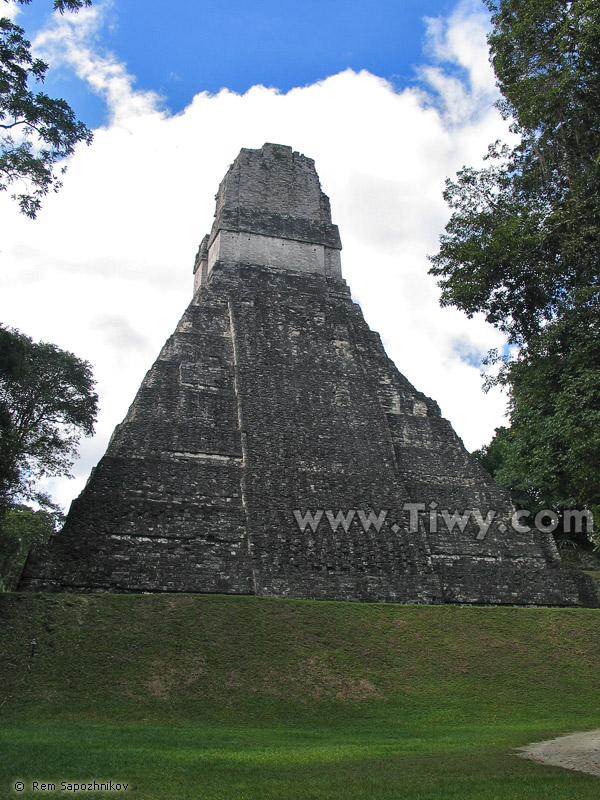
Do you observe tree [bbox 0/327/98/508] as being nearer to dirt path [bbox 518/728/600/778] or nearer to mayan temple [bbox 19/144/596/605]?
mayan temple [bbox 19/144/596/605]

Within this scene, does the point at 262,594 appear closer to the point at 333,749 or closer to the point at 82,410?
the point at 333,749

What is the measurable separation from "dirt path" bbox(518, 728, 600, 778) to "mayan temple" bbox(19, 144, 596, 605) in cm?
695

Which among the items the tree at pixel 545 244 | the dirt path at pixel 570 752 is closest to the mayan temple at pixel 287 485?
the tree at pixel 545 244

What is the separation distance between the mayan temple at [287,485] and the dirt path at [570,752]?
695 centimetres

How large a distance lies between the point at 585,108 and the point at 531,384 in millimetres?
4747

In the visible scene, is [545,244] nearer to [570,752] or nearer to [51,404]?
[570,752]

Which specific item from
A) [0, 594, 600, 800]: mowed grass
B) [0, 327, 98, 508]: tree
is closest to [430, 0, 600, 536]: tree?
[0, 594, 600, 800]: mowed grass

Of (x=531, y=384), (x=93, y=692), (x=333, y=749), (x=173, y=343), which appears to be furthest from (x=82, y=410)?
(x=333, y=749)

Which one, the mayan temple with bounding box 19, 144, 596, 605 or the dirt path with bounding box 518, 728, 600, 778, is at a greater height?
the mayan temple with bounding box 19, 144, 596, 605

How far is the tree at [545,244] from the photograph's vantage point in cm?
1128

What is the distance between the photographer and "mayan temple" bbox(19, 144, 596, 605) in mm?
14859

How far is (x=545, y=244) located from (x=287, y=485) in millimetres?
8228

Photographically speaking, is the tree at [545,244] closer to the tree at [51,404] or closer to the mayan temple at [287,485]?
the mayan temple at [287,485]

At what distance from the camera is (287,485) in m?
16.8
